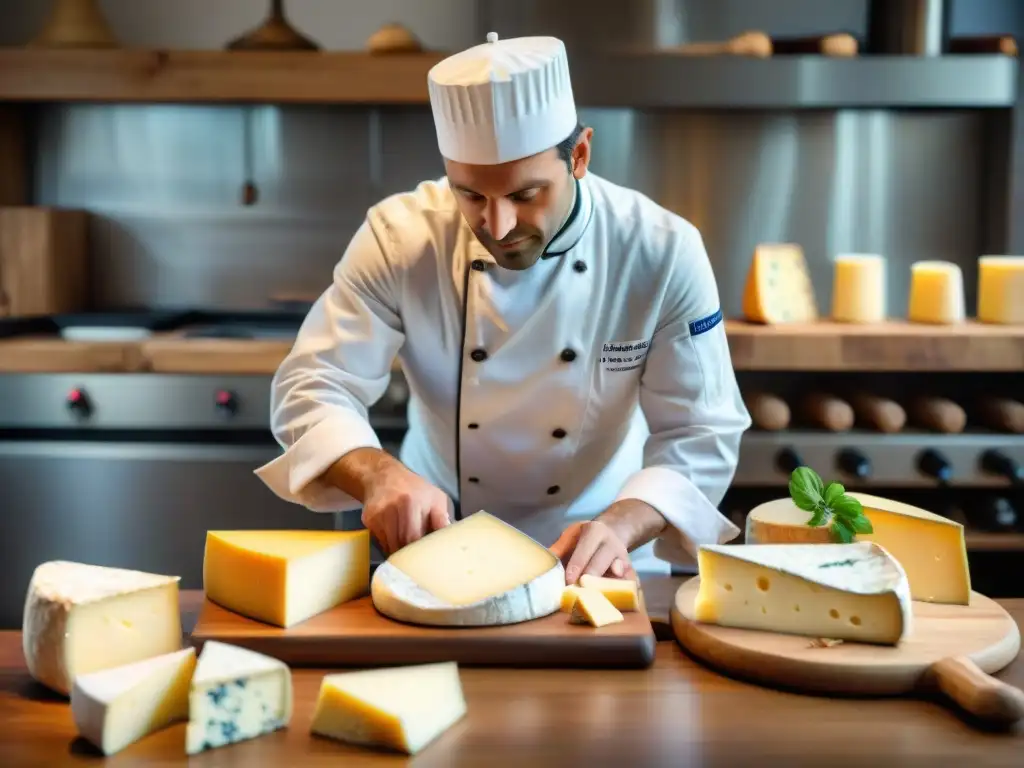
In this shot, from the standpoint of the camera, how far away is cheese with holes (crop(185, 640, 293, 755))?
1.34m

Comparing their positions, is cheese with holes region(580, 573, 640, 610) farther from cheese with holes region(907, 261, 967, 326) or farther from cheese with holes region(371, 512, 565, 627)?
cheese with holes region(907, 261, 967, 326)

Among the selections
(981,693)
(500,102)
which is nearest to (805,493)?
(981,693)

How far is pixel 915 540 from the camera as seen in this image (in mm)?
1730

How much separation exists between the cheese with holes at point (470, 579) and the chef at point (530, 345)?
0.82ft

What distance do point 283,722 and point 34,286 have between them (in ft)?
9.21

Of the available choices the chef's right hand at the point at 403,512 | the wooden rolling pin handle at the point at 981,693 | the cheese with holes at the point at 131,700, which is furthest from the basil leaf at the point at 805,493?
the cheese with holes at the point at 131,700

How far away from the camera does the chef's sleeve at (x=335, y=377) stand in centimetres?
206

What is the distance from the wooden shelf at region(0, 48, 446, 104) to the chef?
1.32 m

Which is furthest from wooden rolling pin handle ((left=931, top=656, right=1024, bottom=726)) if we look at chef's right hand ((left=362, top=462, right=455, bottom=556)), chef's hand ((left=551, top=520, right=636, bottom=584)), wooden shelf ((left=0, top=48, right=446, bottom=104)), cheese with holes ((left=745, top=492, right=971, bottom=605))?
wooden shelf ((left=0, top=48, right=446, bottom=104))

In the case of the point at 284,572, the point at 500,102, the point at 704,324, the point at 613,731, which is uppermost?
the point at 500,102

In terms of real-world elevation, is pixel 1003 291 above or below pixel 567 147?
below

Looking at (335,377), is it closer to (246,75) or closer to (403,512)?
(403,512)

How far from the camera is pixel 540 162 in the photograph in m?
1.95

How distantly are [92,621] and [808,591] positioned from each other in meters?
0.88
